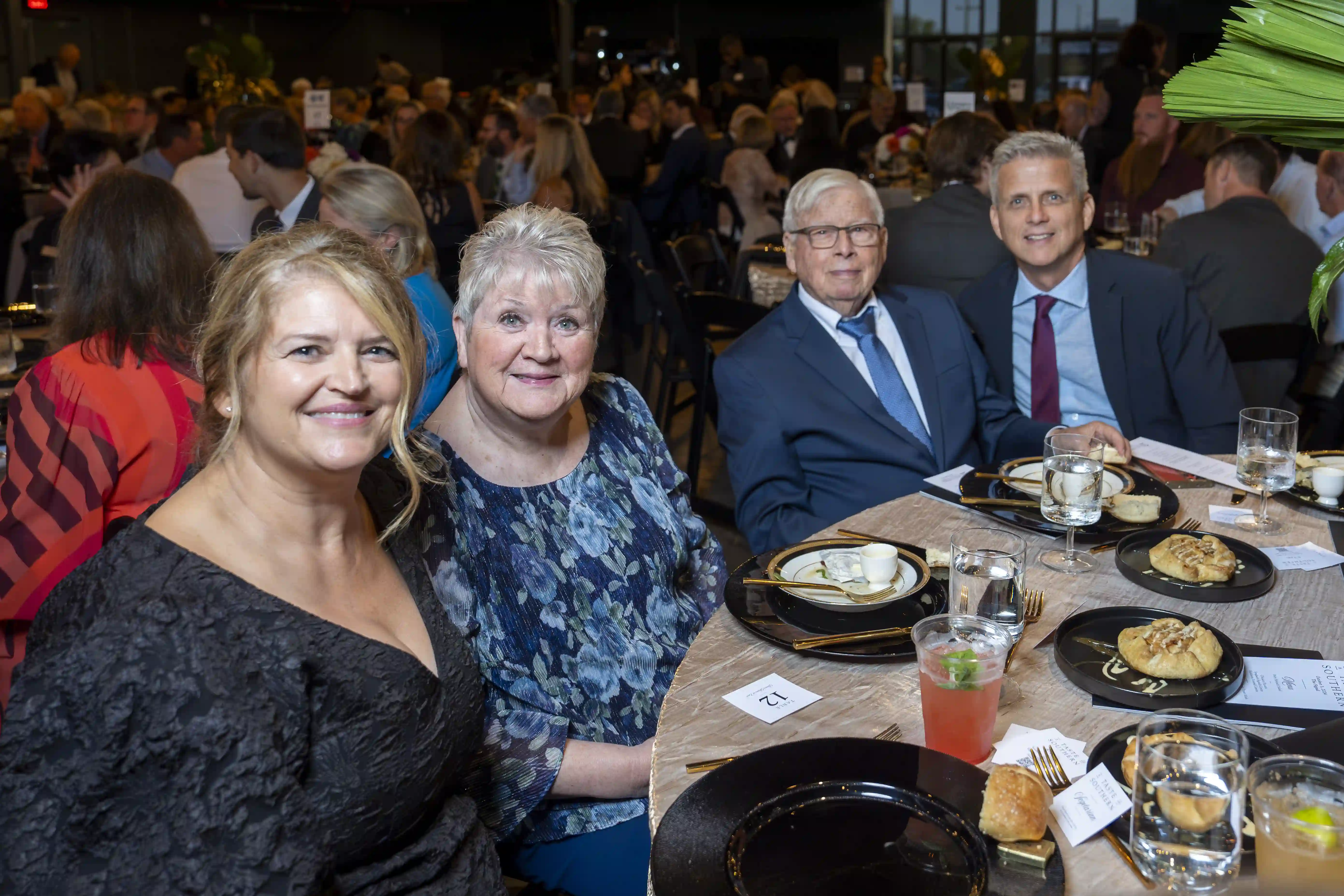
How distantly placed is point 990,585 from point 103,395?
172cm

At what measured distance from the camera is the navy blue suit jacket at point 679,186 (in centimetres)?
835

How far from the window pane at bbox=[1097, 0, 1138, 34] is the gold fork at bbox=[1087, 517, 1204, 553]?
1702 cm

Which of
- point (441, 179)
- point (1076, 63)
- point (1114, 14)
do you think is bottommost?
point (441, 179)

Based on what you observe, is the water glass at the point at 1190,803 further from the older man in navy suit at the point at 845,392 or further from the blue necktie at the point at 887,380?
the blue necktie at the point at 887,380

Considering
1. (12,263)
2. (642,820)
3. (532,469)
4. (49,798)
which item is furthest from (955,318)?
(12,263)

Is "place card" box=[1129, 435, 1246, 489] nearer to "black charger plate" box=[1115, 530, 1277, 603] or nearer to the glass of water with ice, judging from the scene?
the glass of water with ice

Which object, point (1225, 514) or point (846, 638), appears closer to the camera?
point (846, 638)

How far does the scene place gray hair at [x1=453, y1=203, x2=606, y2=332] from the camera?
1.89 meters

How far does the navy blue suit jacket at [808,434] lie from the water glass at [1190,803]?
4.57 ft

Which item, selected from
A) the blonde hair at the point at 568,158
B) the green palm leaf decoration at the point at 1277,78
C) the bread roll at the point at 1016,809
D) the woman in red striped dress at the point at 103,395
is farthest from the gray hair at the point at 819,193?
the blonde hair at the point at 568,158

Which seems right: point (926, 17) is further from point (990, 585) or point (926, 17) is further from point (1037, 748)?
point (1037, 748)

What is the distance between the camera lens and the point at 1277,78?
1.04 metres

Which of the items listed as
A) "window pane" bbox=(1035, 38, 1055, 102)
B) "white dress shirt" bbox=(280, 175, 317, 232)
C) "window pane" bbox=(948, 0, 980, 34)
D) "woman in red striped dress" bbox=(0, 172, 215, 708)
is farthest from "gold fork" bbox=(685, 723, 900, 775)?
"window pane" bbox=(948, 0, 980, 34)

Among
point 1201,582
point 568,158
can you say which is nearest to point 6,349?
point 1201,582
